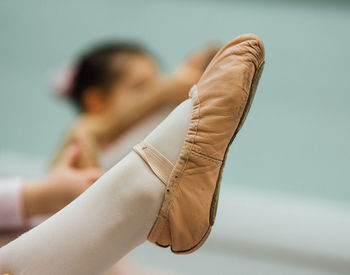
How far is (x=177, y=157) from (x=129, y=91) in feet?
1.06

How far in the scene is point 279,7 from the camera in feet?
3.62

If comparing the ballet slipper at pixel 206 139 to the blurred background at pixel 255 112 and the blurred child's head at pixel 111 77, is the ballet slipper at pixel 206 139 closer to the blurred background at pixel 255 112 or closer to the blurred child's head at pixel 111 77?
the blurred background at pixel 255 112

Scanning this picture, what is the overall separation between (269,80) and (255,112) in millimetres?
71

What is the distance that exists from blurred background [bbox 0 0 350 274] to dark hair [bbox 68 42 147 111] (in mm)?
189

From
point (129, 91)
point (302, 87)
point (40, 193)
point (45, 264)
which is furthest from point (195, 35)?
point (45, 264)

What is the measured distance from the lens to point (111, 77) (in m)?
0.66

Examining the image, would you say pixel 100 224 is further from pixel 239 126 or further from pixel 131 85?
pixel 131 85

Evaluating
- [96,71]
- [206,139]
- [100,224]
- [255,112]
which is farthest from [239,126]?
[96,71]

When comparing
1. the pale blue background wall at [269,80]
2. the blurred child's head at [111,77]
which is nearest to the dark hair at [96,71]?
the blurred child's head at [111,77]

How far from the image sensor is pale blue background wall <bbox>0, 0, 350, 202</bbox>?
0.96 m

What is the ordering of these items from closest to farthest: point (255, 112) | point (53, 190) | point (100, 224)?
point (100, 224)
point (53, 190)
point (255, 112)

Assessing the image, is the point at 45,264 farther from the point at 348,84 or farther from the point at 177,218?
the point at 348,84

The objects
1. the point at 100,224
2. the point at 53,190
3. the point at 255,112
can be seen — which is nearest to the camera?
the point at 100,224

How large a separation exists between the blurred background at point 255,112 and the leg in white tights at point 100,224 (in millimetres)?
114
